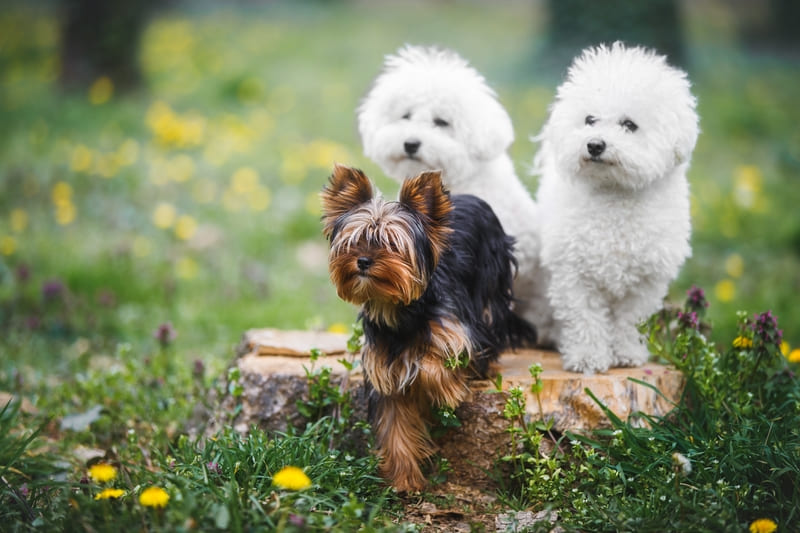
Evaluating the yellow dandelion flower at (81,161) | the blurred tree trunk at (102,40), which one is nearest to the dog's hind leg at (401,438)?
the yellow dandelion flower at (81,161)

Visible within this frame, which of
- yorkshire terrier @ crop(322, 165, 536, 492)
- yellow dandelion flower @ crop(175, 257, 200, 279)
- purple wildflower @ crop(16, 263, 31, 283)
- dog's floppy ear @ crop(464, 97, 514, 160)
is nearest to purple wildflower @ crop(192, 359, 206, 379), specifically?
yorkshire terrier @ crop(322, 165, 536, 492)

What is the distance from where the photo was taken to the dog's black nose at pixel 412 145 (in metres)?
4.11

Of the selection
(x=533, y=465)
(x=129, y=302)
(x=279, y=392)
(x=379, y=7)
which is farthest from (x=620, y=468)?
(x=379, y=7)

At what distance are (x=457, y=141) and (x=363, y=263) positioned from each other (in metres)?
1.47

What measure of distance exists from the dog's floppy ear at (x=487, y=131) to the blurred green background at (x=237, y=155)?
1.49 ft

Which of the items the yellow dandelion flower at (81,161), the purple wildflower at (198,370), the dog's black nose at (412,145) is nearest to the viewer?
the dog's black nose at (412,145)

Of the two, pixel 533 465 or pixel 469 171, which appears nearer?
pixel 533 465

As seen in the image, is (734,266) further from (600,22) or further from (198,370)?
(198,370)

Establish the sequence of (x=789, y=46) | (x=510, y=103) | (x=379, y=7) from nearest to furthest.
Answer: (x=510, y=103)
(x=789, y=46)
(x=379, y=7)

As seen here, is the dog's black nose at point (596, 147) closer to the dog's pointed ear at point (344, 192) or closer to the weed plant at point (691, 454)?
the weed plant at point (691, 454)

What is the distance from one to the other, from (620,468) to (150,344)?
3.54 metres

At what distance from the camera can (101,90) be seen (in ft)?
33.2

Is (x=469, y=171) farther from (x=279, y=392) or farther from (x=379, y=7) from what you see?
(x=379, y=7)

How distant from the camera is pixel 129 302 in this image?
6.15 meters
